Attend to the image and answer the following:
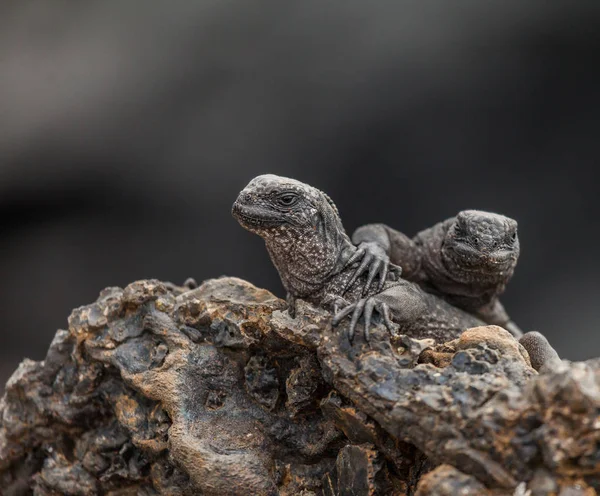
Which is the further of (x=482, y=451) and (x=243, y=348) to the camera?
(x=243, y=348)

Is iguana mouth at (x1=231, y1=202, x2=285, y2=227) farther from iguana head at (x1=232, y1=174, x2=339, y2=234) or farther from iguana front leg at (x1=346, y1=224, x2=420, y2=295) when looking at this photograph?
iguana front leg at (x1=346, y1=224, x2=420, y2=295)

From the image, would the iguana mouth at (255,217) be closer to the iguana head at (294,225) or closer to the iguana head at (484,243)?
the iguana head at (294,225)

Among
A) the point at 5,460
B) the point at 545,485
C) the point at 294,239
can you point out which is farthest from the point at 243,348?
the point at 5,460

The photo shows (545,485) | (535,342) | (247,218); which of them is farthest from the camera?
(535,342)

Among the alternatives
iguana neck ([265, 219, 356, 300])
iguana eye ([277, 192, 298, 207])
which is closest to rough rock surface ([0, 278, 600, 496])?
iguana neck ([265, 219, 356, 300])

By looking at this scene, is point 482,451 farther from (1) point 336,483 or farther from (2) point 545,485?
(1) point 336,483

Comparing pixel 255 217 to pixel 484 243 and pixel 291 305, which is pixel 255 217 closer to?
pixel 291 305

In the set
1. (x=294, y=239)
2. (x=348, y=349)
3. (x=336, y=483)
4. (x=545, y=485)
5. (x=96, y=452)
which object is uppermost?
(x=294, y=239)
